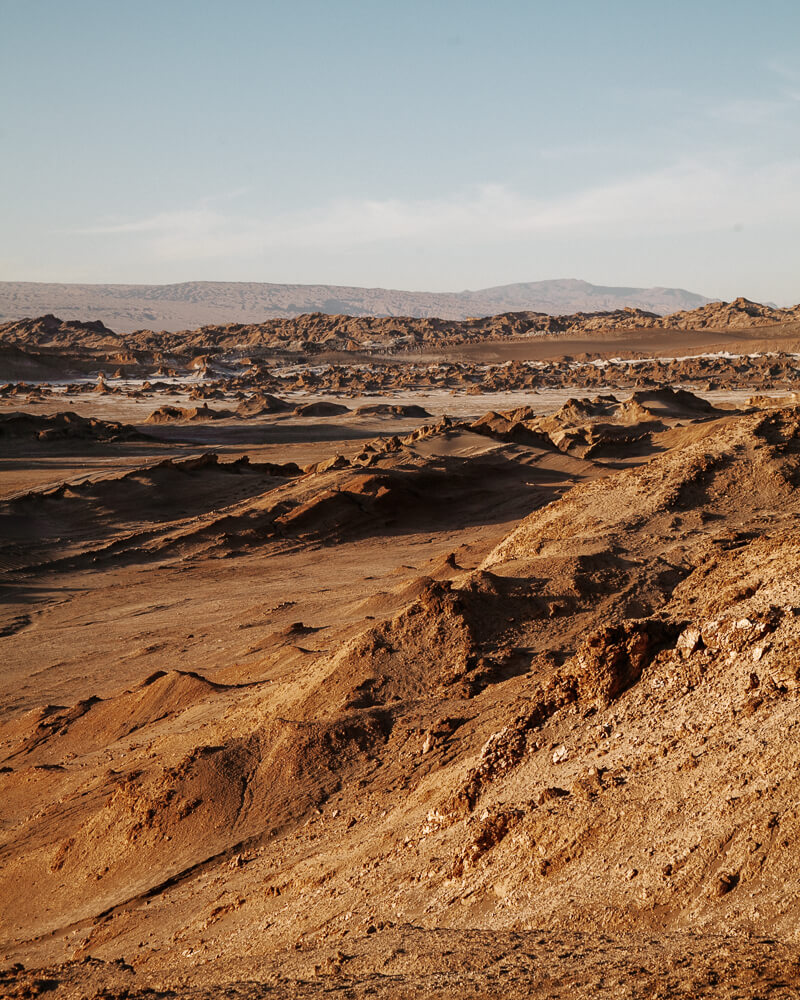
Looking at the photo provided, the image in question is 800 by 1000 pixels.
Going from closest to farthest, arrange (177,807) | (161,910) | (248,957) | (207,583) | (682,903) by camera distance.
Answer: (682,903)
(248,957)
(161,910)
(177,807)
(207,583)

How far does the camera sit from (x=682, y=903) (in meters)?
3.93

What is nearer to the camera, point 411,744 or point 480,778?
point 480,778

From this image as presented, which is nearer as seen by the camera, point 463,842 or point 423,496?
point 463,842

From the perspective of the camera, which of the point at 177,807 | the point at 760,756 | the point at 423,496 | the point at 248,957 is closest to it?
the point at 760,756

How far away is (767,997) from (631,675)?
117 inches

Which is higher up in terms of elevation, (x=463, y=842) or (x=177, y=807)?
(x=463, y=842)

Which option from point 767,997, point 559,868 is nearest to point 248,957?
point 559,868

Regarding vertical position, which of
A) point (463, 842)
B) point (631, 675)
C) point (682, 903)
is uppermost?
point (631, 675)

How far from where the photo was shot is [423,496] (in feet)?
67.7

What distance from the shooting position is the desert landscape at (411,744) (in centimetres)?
407

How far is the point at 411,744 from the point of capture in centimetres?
712

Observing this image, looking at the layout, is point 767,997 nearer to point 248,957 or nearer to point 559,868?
point 559,868

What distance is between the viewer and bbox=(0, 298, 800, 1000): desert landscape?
407cm

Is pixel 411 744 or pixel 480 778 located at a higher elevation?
pixel 480 778
